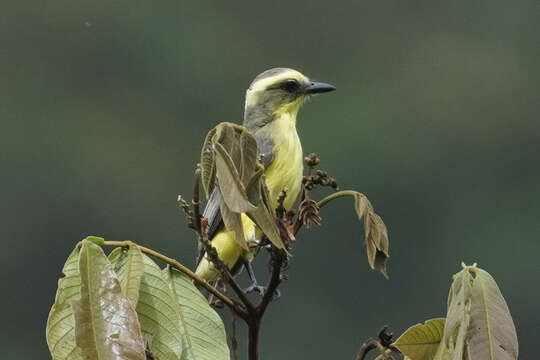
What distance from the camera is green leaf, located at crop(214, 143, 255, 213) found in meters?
2.72

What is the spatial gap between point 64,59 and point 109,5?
7.06 feet

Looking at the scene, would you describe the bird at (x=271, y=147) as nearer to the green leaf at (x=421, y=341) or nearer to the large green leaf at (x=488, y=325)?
the green leaf at (x=421, y=341)

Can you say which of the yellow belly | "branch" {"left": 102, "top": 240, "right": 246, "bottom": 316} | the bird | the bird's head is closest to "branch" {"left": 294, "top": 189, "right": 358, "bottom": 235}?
"branch" {"left": 102, "top": 240, "right": 246, "bottom": 316}

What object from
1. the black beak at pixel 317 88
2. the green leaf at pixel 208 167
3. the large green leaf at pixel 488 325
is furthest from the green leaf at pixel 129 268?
the black beak at pixel 317 88

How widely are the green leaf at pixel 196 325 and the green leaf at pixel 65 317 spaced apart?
0.21 metres

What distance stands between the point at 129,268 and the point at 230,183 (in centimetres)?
30

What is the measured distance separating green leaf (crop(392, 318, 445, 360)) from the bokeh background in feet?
51.8

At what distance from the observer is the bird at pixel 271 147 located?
521cm

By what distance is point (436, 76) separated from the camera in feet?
97.7

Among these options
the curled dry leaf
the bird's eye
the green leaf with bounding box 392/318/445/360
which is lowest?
the green leaf with bounding box 392/318/445/360

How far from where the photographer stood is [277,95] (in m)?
6.25

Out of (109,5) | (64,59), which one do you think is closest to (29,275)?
(64,59)

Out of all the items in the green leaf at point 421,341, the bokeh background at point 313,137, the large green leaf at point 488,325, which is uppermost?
the large green leaf at point 488,325

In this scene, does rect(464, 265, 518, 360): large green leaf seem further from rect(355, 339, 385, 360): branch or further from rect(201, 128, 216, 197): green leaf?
rect(201, 128, 216, 197): green leaf
